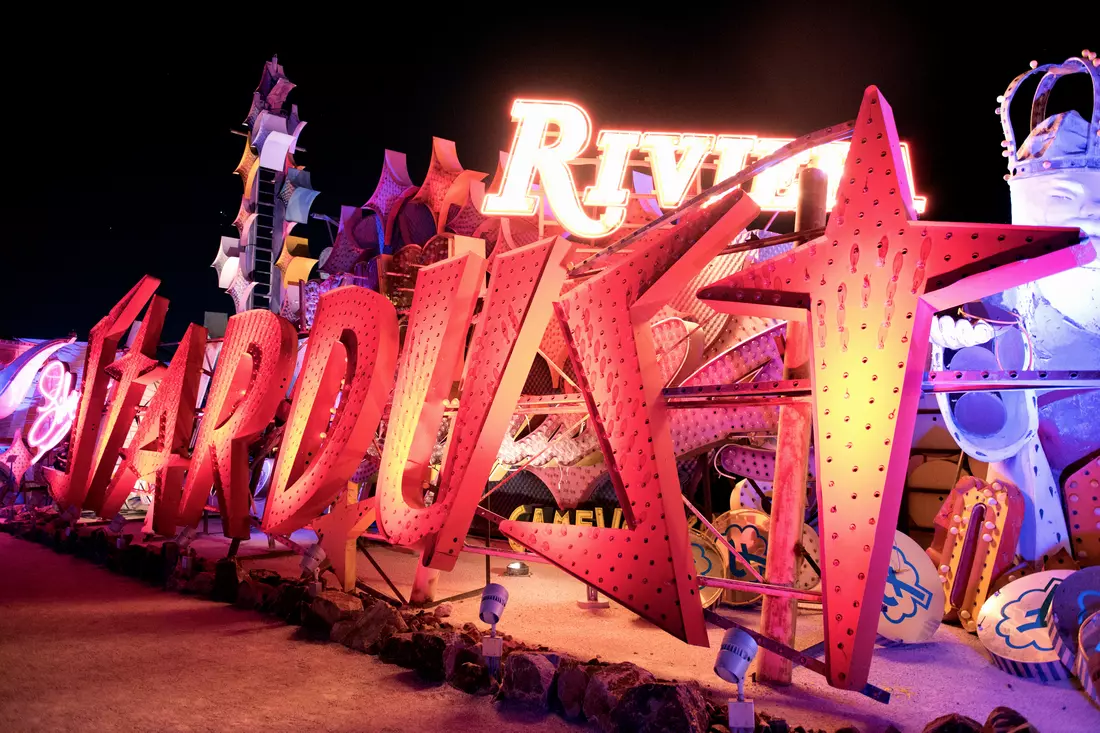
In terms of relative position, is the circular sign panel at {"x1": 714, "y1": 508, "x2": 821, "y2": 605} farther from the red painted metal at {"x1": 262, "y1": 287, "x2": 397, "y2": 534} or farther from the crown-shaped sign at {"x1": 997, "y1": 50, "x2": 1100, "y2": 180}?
the crown-shaped sign at {"x1": 997, "y1": 50, "x2": 1100, "y2": 180}

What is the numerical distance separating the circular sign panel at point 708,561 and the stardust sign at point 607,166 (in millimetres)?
3892

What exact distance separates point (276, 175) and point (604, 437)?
63.6ft

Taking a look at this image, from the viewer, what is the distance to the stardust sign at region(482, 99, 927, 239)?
27.9 ft

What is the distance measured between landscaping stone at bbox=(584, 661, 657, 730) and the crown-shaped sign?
663 cm

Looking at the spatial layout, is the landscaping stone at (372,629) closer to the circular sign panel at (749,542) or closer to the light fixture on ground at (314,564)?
the light fixture on ground at (314,564)

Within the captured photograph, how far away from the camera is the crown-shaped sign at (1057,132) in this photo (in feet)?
24.3

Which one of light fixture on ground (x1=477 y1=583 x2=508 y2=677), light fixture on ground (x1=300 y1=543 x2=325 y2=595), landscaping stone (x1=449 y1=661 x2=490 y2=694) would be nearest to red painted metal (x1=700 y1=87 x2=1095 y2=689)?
light fixture on ground (x1=477 y1=583 x2=508 y2=677)

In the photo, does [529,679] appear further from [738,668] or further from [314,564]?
[314,564]

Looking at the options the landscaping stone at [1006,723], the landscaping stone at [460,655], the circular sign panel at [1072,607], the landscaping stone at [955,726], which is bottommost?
the landscaping stone at [460,655]

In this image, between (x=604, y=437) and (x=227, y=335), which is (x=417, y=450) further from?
(x=227, y=335)

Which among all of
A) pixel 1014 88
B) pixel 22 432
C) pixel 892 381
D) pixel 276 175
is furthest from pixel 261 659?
pixel 276 175

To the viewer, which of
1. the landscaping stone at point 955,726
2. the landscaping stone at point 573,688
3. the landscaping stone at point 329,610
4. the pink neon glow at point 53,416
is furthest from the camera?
the pink neon glow at point 53,416

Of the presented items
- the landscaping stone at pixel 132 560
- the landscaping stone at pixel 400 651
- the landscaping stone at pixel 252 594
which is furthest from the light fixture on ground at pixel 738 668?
the landscaping stone at pixel 132 560

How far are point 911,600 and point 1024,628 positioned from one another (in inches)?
36.6
